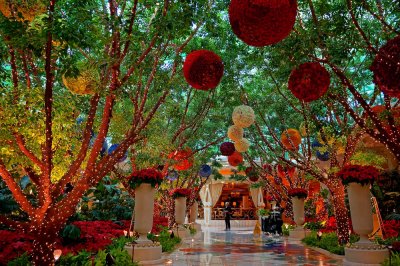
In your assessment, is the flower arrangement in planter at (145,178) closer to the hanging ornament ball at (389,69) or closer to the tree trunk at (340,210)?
the tree trunk at (340,210)

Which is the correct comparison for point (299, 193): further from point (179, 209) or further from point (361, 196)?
point (361, 196)

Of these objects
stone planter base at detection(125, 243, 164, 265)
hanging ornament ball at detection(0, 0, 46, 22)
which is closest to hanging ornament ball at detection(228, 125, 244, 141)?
stone planter base at detection(125, 243, 164, 265)

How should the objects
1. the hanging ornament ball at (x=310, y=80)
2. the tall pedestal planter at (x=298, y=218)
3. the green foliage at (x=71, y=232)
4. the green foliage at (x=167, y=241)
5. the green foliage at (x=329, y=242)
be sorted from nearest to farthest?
the hanging ornament ball at (x=310, y=80) < the green foliage at (x=71, y=232) < the green foliage at (x=329, y=242) < the green foliage at (x=167, y=241) < the tall pedestal planter at (x=298, y=218)

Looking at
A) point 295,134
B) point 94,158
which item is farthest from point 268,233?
point 94,158

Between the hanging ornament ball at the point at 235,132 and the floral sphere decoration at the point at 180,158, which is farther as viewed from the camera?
the floral sphere decoration at the point at 180,158

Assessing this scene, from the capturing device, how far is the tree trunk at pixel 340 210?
32.4ft

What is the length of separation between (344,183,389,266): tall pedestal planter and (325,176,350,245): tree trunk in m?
2.19

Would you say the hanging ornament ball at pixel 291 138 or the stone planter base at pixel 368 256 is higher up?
the hanging ornament ball at pixel 291 138

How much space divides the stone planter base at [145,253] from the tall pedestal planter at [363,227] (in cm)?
424

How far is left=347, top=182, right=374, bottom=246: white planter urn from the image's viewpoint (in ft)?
24.8

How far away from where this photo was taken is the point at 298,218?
1442 cm

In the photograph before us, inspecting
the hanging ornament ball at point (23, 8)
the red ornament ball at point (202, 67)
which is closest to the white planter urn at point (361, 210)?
the red ornament ball at point (202, 67)

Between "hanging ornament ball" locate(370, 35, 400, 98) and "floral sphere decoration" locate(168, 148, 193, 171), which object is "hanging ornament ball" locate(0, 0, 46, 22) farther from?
"floral sphere decoration" locate(168, 148, 193, 171)

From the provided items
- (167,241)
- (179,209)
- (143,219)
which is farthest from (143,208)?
(179,209)
